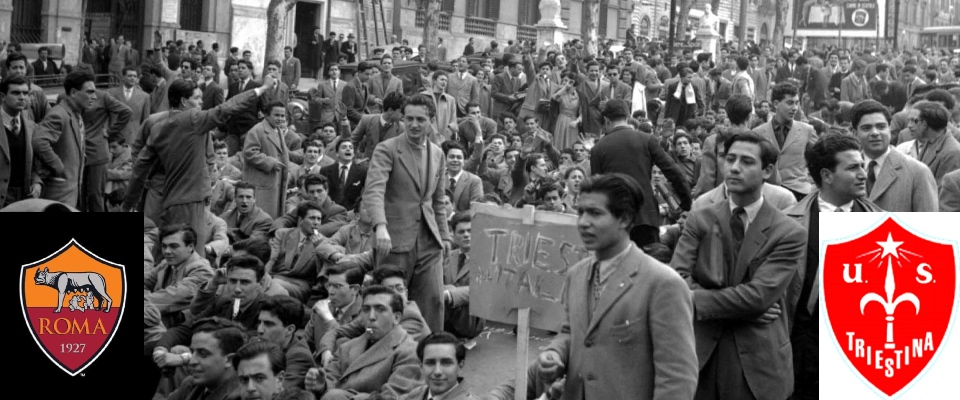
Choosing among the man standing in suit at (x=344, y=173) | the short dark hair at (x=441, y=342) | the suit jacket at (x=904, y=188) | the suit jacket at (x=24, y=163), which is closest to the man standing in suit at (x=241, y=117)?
the man standing in suit at (x=344, y=173)

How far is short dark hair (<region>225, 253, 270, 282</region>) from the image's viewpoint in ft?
27.6

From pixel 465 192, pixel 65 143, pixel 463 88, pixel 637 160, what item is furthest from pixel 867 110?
pixel 463 88

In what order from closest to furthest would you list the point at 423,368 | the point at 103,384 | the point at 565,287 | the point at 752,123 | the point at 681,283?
the point at 103,384 < the point at 681,283 < the point at 565,287 < the point at 423,368 < the point at 752,123

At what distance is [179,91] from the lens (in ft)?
29.6

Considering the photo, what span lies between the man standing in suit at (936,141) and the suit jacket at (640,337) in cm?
430

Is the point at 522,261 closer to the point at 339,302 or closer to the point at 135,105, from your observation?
the point at 339,302

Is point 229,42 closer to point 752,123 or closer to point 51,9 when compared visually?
point 51,9

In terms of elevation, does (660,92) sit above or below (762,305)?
above

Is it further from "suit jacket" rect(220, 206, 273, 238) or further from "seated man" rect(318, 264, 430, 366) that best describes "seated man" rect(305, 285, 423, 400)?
"suit jacket" rect(220, 206, 273, 238)

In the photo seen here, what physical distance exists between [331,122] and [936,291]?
39.6ft

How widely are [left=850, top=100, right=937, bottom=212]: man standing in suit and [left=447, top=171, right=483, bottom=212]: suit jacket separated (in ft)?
16.7

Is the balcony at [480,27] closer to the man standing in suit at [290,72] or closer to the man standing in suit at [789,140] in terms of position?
the man standing in suit at [290,72]

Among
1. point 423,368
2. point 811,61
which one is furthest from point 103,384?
point 811,61

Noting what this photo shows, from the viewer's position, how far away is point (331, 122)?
1633 cm
